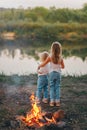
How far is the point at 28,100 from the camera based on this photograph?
8.57 meters

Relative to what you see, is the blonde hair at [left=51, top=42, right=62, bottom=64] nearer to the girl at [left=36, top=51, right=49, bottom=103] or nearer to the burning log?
the girl at [left=36, top=51, right=49, bottom=103]

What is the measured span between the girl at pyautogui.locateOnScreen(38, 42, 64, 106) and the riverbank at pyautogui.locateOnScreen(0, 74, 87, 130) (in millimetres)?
179

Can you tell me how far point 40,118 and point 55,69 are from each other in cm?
138

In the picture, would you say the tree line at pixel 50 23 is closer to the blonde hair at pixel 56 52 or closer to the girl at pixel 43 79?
the girl at pixel 43 79

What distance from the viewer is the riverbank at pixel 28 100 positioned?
7.29 meters

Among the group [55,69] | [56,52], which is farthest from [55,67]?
[56,52]

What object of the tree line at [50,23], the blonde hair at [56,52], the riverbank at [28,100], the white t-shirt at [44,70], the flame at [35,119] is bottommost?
the flame at [35,119]

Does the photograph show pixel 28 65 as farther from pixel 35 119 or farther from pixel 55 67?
pixel 35 119

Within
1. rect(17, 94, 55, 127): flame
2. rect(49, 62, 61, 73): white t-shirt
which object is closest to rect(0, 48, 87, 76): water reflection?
rect(49, 62, 61, 73): white t-shirt

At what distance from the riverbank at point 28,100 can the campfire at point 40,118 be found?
153 mm

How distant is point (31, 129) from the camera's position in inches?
270

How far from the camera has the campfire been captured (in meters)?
6.99

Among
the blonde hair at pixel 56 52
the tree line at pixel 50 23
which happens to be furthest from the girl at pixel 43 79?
the tree line at pixel 50 23

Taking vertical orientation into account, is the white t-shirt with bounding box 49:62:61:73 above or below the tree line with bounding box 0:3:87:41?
below
